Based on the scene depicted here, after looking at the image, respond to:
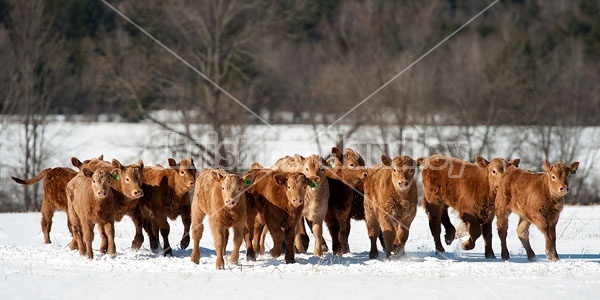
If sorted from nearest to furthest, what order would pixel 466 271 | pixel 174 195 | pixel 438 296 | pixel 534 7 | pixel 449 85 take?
pixel 438 296 < pixel 466 271 < pixel 174 195 < pixel 449 85 < pixel 534 7

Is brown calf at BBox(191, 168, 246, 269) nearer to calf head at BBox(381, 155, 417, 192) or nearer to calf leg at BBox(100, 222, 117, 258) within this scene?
calf leg at BBox(100, 222, 117, 258)

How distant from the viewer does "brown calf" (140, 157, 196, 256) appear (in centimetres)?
1409

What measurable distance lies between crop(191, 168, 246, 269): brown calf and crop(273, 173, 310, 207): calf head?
2.29 ft

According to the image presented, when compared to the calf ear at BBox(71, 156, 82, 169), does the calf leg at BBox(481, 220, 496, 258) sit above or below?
below

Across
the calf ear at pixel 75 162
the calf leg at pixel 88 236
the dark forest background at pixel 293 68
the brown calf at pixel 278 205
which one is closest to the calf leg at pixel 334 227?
the brown calf at pixel 278 205

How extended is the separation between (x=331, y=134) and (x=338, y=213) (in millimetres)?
22518

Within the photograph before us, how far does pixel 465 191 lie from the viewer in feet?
46.0

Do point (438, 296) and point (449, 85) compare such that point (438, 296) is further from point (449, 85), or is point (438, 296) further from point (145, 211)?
point (449, 85)

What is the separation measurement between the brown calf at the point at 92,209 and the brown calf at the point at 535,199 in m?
5.92

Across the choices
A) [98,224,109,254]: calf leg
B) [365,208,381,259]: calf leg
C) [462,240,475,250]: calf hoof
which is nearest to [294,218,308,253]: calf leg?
[365,208,381,259]: calf leg

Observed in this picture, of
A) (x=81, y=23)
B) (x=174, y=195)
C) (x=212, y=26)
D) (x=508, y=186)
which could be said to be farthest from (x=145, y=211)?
(x=81, y=23)

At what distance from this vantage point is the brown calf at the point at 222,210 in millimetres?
11867

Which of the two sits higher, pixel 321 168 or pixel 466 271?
pixel 321 168

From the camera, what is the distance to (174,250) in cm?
1429
